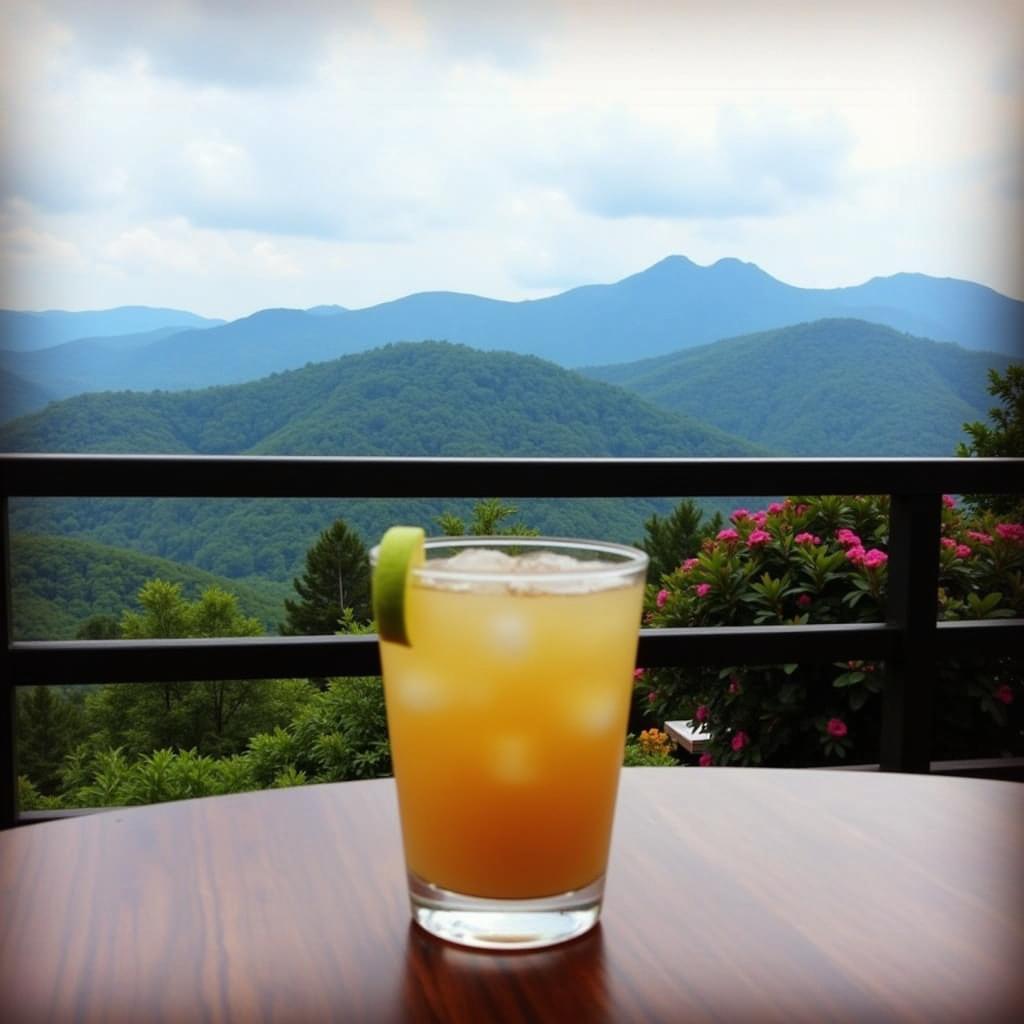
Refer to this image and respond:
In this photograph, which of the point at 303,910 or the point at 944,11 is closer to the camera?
the point at 303,910

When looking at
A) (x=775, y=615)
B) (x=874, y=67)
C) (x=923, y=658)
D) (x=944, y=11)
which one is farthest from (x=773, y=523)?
(x=874, y=67)

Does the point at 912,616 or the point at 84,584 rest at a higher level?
the point at 912,616

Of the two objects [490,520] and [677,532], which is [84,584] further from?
[490,520]

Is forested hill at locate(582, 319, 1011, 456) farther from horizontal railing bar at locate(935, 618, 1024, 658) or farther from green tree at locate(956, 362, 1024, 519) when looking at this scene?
horizontal railing bar at locate(935, 618, 1024, 658)

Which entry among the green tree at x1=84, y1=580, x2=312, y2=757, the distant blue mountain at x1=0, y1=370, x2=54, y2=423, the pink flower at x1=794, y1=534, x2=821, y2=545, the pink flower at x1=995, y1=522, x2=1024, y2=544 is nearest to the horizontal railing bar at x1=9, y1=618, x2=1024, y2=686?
the pink flower at x1=794, y1=534, x2=821, y2=545

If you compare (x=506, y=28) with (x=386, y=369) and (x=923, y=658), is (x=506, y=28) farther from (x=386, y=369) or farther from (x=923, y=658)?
(x=923, y=658)

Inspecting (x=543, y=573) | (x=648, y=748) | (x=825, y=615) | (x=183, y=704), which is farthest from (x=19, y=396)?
(x=543, y=573)
